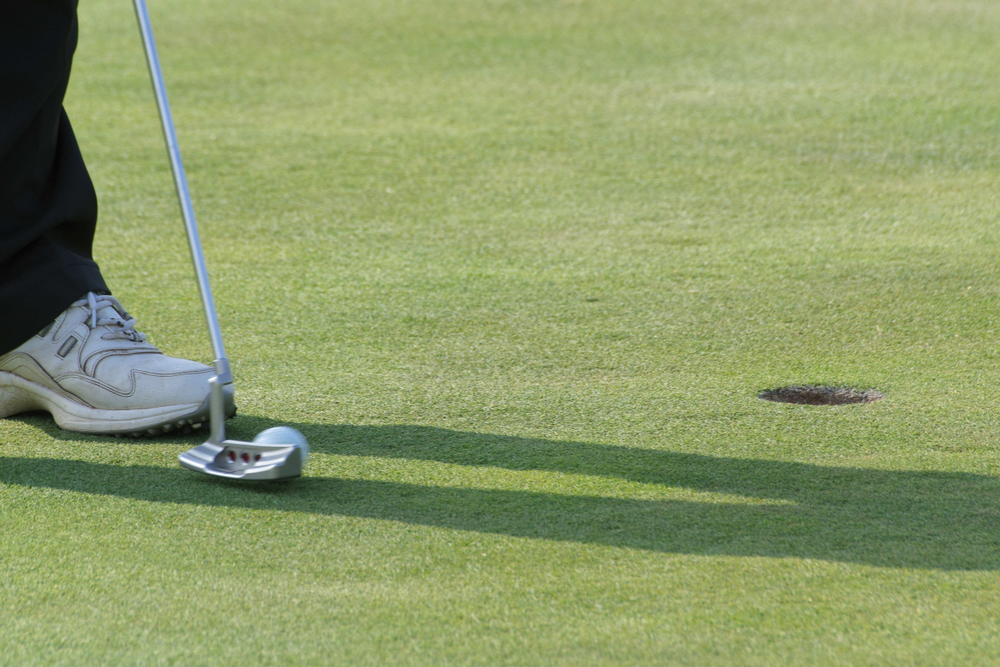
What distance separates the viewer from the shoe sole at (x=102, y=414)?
6.57 feet

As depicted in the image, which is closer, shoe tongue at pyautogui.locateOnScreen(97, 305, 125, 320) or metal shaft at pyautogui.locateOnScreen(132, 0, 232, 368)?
metal shaft at pyautogui.locateOnScreen(132, 0, 232, 368)

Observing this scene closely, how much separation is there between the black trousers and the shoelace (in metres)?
0.02

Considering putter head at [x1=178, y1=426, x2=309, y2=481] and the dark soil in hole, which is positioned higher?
putter head at [x1=178, y1=426, x2=309, y2=481]

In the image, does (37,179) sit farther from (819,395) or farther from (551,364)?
(819,395)

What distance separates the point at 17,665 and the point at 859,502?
1.18m

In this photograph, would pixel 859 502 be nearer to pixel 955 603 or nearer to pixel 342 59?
pixel 955 603

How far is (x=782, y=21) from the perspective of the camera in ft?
19.7

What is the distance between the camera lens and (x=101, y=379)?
205 centimetres

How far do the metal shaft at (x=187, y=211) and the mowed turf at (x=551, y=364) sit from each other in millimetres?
215

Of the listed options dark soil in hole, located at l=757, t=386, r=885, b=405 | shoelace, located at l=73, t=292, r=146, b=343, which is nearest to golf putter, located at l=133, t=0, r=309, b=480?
shoelace, located at l=73, t=292, r=146, b=343

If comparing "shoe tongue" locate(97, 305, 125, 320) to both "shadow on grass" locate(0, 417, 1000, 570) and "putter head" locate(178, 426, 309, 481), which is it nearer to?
"shadow on grass" locate(0, 417, 1000, 570)

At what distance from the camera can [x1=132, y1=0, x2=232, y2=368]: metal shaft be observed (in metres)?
1.83

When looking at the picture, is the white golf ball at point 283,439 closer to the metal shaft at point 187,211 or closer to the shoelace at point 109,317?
the metal shaft at point 187,211

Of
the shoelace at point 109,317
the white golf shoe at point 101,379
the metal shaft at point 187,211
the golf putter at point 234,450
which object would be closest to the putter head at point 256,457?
the golf putter at point 234,450
